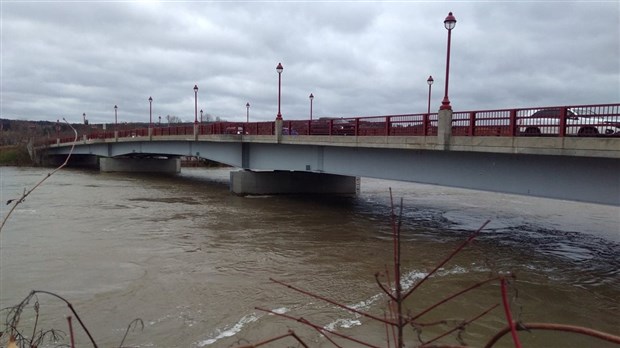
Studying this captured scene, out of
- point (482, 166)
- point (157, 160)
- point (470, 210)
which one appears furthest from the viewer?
point (157, 160)

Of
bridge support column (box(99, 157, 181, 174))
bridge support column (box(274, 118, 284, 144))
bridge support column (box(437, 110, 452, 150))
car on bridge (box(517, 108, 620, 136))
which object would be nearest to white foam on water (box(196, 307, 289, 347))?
car on bridge (box(517, 108, 620, 136))

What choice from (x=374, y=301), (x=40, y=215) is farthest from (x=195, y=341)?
(x=40, y=215)

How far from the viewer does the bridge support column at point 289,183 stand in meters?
31.4

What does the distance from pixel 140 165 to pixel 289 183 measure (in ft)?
106

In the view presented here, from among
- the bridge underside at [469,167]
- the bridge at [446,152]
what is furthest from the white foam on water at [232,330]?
the bridge underside at [469,167]

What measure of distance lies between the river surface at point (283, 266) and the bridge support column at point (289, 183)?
452cm

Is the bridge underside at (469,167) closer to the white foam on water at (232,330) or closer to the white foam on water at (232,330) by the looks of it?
the white foam on water at (232,330)

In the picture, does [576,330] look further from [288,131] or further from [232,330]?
[288,131]

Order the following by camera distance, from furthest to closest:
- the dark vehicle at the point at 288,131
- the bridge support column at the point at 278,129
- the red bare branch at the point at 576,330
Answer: the bridge support column at the point at 278,129 < the dark vehicle at the point at 288,131 < the red bare branch at the point at 576,330

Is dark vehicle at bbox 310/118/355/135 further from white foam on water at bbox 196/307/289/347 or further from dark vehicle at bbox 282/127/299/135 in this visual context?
white foam on water at bbox 196/307/289/347

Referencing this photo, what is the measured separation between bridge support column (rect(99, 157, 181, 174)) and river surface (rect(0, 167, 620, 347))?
30.1 metres

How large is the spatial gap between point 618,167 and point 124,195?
28311mm

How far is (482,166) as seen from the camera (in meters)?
16.5

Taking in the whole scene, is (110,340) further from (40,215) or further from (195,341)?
(40,215)
